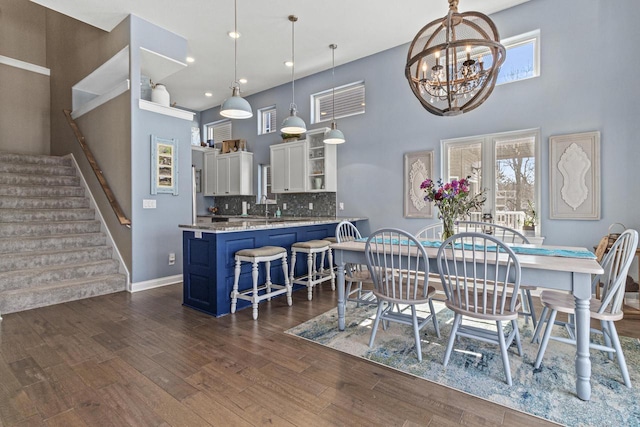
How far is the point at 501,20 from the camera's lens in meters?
4.21

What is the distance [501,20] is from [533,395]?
4.48m

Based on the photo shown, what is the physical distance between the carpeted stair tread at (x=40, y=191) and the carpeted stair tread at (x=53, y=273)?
1.62 meters

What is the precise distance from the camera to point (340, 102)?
5852 mm

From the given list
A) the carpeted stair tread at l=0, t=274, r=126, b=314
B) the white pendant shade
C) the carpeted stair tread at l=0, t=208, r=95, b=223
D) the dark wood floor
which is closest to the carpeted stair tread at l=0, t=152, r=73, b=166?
the carpeted stair tread at l=0, t=208, r=95, b=223

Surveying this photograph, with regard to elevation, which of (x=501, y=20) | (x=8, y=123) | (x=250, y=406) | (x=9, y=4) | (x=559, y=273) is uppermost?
(x=9, y=4)

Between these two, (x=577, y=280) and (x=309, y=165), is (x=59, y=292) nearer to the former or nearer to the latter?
(x=309, y=165)

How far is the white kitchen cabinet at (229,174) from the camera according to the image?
23.1 feet

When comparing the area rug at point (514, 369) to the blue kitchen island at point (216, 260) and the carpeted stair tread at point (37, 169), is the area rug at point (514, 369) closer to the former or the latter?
the blue kitchen island at point (216, 260)

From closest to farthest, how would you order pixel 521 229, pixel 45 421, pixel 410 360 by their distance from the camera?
pixel 45 421, pixel 410 360, pixel 521 229

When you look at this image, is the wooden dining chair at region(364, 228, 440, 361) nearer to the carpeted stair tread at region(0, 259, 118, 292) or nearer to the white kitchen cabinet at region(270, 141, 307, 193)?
the white kitchen cabinet at region(270, 141, 307, 193)

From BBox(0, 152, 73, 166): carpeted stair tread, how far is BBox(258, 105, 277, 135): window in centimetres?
367

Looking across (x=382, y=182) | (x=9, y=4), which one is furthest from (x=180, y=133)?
(x=9, y=4)

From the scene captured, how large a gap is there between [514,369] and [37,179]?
22.4 feet

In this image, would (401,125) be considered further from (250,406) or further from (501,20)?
(250,406)
